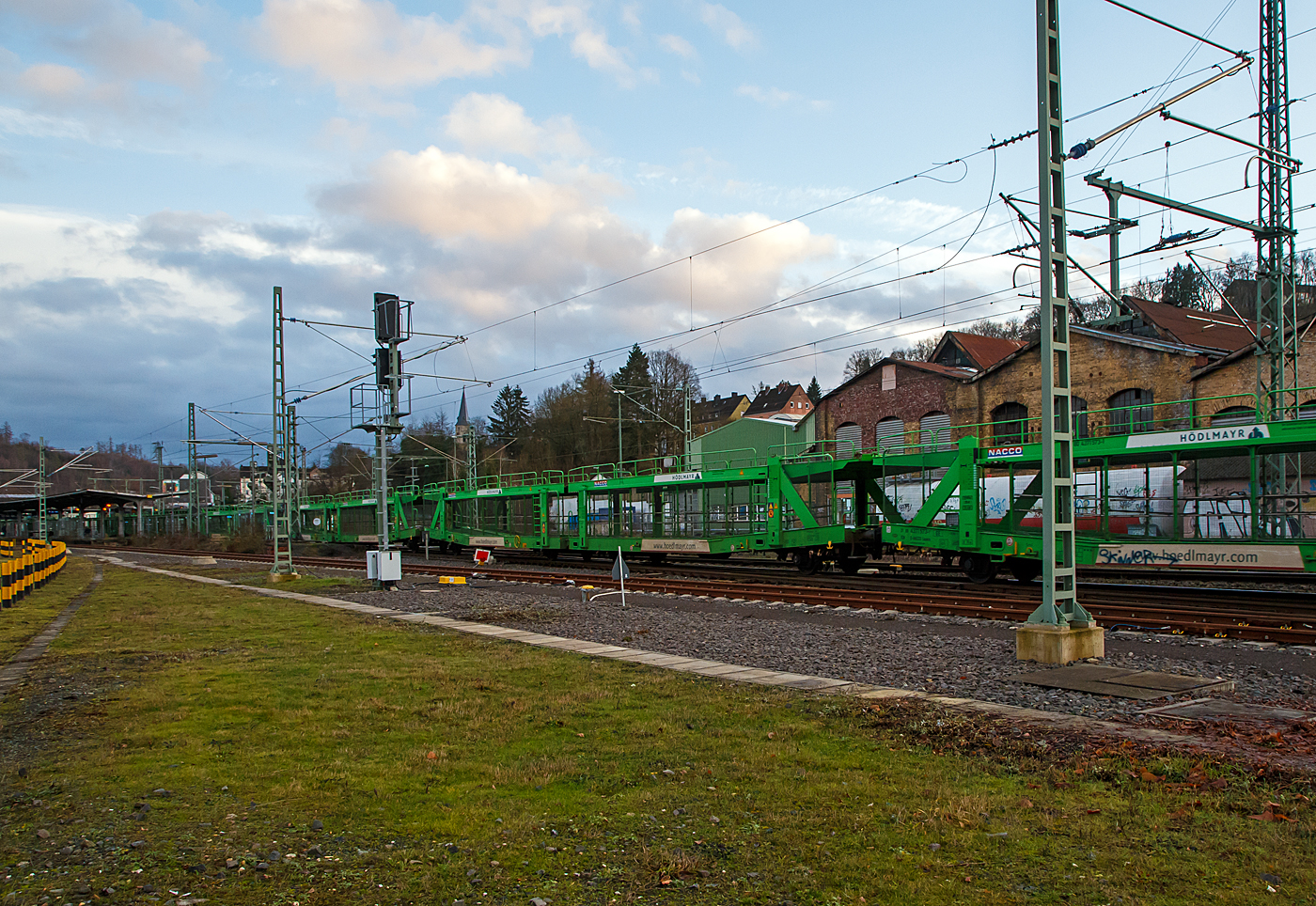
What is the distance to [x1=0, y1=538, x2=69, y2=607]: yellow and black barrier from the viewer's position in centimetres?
1886

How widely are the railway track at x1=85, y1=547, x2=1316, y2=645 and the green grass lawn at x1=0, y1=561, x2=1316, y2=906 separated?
7863 millimetres

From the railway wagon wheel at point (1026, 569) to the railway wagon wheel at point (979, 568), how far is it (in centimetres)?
47

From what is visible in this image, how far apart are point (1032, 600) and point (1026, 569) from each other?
505cm

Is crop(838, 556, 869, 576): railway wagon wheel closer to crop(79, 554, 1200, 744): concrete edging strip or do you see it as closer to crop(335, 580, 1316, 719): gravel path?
crop(335, 580, 1316, 719): gravel path

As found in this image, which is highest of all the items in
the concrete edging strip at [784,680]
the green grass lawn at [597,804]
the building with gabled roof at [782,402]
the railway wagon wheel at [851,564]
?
the building with gabled roof at [782,402]

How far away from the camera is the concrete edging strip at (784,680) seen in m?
7.18

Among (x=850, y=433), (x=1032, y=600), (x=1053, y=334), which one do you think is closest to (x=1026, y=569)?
(x=1032, y=600)

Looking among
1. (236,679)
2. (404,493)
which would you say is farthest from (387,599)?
(404,493)

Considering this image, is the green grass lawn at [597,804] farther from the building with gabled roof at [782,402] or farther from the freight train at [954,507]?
the building with gabled roof at [782,402]

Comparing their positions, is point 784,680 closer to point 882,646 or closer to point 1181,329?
point 882,646

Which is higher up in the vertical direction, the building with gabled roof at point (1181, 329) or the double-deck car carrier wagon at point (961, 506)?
the building with gabled roof at point (1181, 329)

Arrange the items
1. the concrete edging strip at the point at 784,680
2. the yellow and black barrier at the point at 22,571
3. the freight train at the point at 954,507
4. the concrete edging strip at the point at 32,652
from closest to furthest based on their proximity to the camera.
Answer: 1. the concrete edging strip at the point at 784,680
2. the concrete edging strip at the point at 32,652
3. the freight train at the point at 954,507
4. the yellow and black barrier at the point at 22,571

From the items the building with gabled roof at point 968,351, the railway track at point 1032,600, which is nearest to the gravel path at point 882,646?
the railway track at point 1032,600

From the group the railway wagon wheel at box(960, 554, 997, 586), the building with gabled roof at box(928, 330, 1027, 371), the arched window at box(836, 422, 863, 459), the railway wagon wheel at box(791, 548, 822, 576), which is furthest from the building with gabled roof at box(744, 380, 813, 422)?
the railway wagon wheel at box(960, 554, 997, 586)
